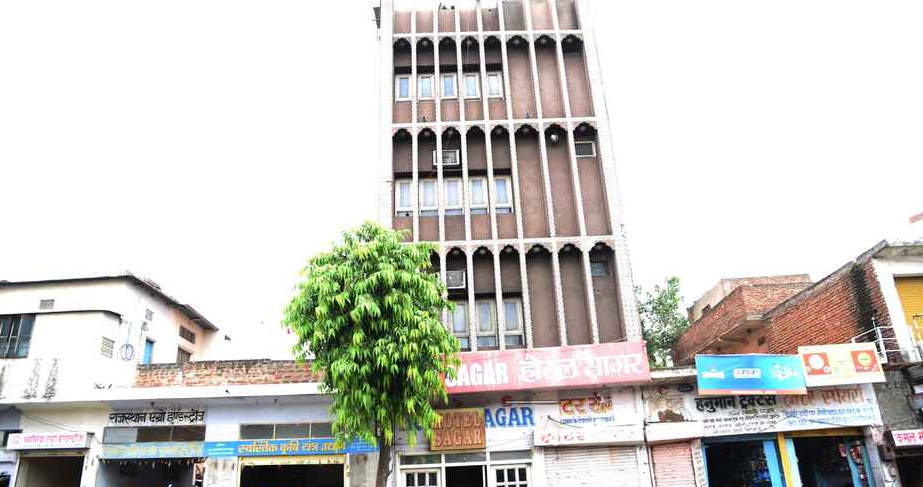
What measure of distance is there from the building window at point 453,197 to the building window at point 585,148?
3.87 metres

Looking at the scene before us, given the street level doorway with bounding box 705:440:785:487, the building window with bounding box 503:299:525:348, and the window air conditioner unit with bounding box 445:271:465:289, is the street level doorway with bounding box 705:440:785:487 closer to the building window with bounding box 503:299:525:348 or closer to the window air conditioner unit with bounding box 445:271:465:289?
the building window with bounding box 503:299:525:348

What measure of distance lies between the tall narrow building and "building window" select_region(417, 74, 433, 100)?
52 mm

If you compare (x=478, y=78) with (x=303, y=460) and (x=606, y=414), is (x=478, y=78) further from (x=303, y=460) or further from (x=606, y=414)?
(x=303, y=460)

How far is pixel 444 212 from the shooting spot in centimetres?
1744

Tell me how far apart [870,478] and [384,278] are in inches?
491

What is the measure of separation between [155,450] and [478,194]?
11.1 m

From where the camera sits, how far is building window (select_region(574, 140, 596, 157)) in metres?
18.4

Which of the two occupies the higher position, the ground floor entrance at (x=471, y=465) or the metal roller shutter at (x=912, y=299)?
the metal roller shutter at (x=912, y=299)

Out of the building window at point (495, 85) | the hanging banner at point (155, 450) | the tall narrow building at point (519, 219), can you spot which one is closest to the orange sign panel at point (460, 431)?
the tall narrow building at point (519, 219)

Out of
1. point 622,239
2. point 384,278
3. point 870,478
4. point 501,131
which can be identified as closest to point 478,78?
point 501,131

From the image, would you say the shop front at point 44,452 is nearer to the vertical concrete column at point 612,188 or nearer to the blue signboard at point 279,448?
the blue signboard at point 279,448

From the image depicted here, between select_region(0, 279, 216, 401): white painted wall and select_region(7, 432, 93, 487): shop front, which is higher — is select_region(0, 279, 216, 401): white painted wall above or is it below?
above

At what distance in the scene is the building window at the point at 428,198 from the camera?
17.6 m

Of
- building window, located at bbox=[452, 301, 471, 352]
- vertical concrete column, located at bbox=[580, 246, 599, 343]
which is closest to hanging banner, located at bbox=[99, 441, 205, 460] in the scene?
building window, located at bbox=[452, 301, 471, 352]
